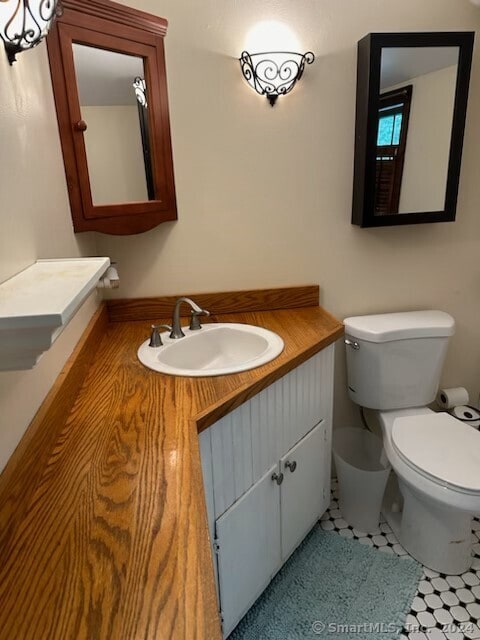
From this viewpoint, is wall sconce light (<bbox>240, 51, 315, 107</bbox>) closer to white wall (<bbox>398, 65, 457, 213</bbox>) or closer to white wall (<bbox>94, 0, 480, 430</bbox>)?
white wall (<bbox>94, 0, 480, 430</bbox>)

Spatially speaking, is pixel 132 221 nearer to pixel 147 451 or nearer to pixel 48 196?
pixel 48 196

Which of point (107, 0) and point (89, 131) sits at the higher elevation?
point (107, 0)

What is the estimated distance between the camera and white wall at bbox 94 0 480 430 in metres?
1.48

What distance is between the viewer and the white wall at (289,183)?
1.48 meters

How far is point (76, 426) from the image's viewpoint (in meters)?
0.96

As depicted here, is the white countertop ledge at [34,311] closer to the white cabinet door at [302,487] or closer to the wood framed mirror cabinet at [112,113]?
the wood framed mirror cabinet at [112,113]

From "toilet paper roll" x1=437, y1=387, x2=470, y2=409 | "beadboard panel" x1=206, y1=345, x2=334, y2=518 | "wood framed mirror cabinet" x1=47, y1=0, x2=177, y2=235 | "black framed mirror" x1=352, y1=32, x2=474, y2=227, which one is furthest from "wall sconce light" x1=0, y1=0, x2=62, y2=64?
"toilet paper roll" x1=437, y1=387, x2=470, y2=409

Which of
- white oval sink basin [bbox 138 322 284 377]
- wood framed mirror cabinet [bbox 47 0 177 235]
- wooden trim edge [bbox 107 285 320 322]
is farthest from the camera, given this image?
wooden trim edge [bbox 107 285 320 322]

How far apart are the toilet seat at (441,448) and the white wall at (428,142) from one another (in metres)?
0.83

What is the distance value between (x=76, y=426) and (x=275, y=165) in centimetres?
118

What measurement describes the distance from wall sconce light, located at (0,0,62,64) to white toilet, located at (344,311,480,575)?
53.6 inches

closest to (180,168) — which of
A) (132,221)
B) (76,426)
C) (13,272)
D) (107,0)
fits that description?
(132,221)

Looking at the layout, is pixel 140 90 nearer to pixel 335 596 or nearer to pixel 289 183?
pixel 289 183

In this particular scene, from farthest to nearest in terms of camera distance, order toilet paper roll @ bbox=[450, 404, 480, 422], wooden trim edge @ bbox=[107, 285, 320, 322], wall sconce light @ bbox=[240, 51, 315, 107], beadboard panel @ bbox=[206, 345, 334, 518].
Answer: toilet paper roll @ bbox=[450, 404, 480, 422] → wooden trim edge @ bbox=[107, 285, 320, 322] → wall sconce light @ bbox=[240, 51, 315, 107] → beadboard panel @ bbox=[206, 345, 334, 518]
